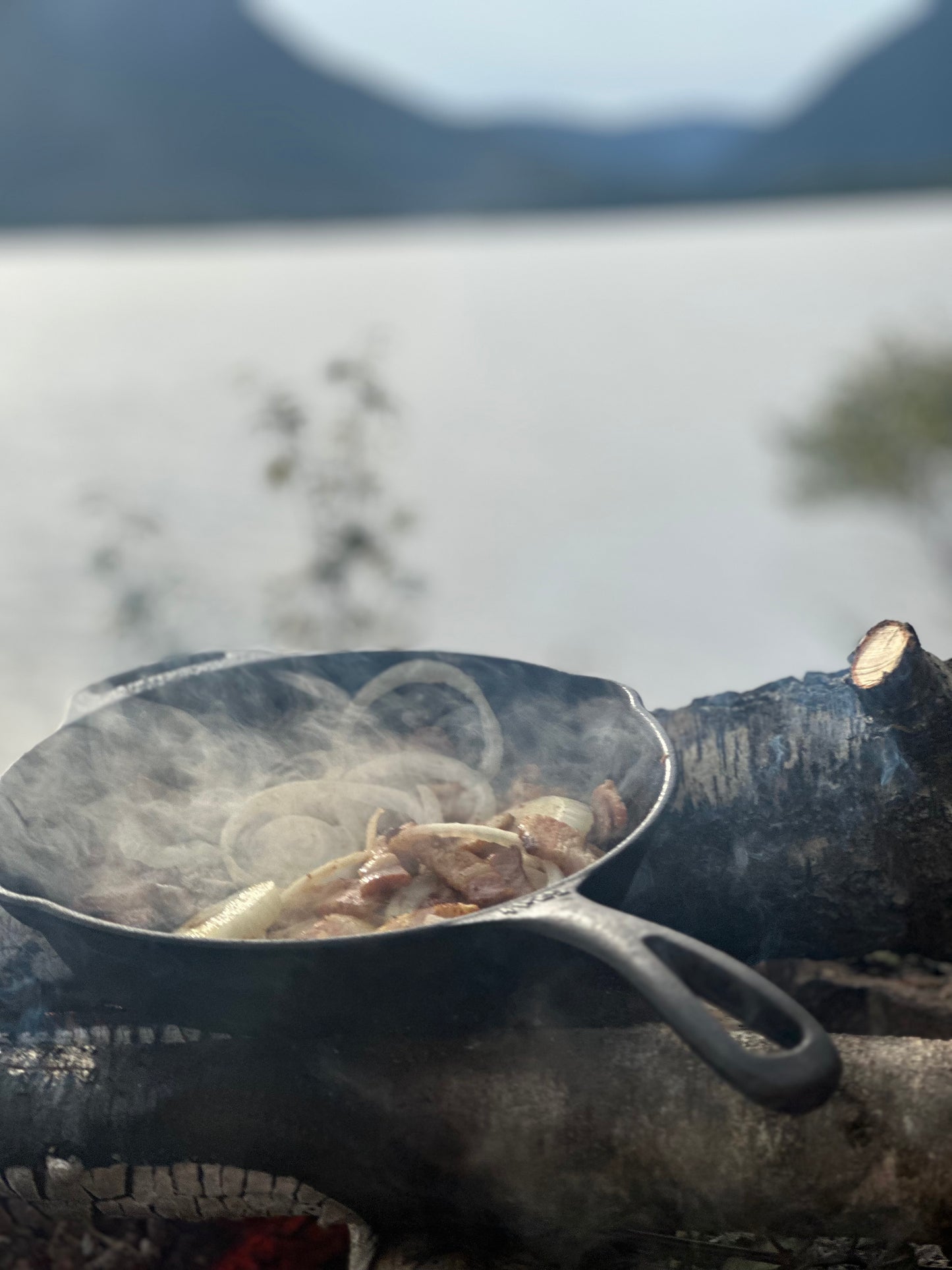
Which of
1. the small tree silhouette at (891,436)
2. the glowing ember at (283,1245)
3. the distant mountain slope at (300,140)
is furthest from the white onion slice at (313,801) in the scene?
the distant mountain slope at (300,140)

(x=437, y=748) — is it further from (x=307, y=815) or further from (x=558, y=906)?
(x=558, y=906)

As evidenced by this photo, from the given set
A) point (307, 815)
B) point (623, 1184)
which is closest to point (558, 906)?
point (623, 1184)

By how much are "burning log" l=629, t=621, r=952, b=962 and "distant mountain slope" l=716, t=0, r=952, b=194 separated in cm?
1517

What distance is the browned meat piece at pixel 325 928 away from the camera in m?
1.90

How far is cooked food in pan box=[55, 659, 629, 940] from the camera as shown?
1983 mm

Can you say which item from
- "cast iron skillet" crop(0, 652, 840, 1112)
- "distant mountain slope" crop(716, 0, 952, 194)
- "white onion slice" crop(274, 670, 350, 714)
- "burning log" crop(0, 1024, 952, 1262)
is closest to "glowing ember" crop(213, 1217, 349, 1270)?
"burning log" crop(0, 1024, 952, 1262)

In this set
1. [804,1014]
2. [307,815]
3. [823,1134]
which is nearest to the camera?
[804,1014]

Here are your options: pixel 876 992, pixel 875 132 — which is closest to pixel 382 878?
pixel 876 992

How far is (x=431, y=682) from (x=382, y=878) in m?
0.72

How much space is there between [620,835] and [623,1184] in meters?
0.62

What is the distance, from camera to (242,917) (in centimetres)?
191

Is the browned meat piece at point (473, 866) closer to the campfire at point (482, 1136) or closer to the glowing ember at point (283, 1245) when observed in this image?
the campfire at point (482, 1136)

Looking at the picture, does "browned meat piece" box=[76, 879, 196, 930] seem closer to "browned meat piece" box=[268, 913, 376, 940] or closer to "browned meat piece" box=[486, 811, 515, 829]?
"browned meat piece" box=[268, 913, 376, 940]

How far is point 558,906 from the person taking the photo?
1.56 metres
